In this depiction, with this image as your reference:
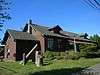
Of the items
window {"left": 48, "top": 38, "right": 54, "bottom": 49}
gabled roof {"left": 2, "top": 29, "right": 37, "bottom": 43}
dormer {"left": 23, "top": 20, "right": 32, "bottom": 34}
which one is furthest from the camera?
dormer {"left": 23, "top": 20, "right": 32, "bottom": 34}

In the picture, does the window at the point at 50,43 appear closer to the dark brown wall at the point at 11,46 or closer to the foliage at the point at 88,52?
the foliage at the point at 88,52

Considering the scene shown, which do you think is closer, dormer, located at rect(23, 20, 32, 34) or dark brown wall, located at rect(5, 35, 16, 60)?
dark brown wall, located at rect(5, 35, 16, 60)

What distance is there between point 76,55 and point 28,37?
13423 mm

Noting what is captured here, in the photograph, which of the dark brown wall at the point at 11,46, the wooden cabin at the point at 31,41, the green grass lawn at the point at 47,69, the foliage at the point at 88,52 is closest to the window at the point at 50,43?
the wooden cabin at the point at 31,41

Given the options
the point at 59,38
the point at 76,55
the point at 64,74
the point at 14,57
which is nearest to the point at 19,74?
the point at 64,74

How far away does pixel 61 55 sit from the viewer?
121ft

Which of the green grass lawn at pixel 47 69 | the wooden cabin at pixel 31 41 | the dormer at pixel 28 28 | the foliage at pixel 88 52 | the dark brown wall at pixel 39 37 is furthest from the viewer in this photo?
the dormer at pixel 28 28

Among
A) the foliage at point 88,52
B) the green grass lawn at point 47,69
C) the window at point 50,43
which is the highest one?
the window at point 50,43

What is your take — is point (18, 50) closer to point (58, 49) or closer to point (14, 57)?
point (14, 57)

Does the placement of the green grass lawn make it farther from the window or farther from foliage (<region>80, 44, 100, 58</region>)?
the window

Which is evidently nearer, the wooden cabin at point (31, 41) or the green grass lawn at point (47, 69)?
the green grass lawn at point (47, 69)

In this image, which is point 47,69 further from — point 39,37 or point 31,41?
point 39,37

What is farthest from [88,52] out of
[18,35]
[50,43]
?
[18,35]

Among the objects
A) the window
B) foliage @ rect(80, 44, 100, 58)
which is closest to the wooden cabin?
the window
